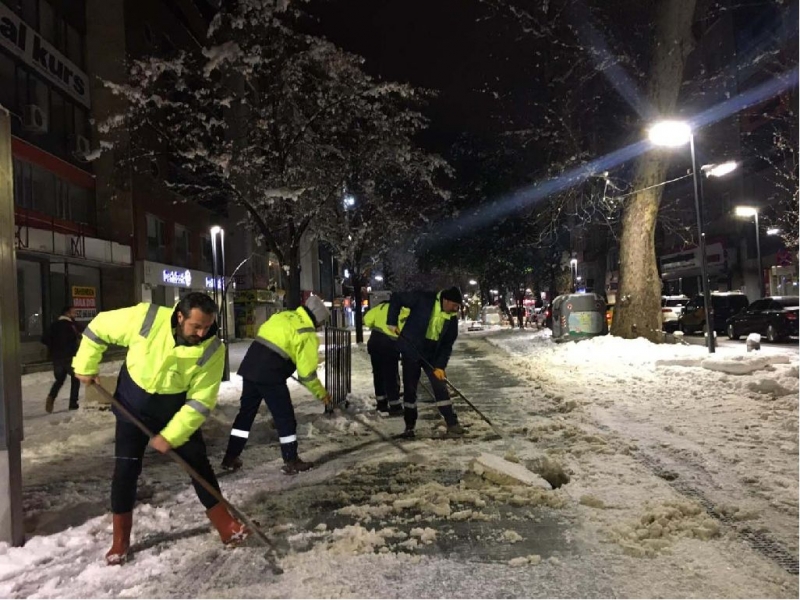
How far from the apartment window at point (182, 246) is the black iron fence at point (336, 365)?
2236 centimetres

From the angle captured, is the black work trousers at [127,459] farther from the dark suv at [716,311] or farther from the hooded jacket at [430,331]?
the dark suv at [716,311]

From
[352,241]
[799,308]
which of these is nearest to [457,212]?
[352,241]

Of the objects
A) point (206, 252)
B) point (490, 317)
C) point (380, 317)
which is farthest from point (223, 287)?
point (490, 317)

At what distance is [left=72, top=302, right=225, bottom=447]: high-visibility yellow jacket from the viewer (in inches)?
155

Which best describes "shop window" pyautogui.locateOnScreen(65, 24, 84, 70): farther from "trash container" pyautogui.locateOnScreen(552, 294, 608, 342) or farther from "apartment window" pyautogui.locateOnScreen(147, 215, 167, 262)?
"trash container" pyautogui.locateOnScreen(552, 294, 608, 342)

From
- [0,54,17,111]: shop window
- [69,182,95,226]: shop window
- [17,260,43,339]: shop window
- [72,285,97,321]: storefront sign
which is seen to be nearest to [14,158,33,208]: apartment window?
[0,54,17,111]: shop window

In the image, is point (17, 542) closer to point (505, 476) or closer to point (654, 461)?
point (505, 476)

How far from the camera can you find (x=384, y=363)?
908 cm

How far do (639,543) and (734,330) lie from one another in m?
21.1

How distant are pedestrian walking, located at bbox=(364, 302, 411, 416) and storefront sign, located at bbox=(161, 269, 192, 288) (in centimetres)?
2061

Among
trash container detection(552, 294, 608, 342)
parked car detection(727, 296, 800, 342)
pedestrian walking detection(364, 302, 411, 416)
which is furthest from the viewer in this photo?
trash container detection(552, 294, 608, 342)

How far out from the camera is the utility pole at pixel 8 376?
406 cm

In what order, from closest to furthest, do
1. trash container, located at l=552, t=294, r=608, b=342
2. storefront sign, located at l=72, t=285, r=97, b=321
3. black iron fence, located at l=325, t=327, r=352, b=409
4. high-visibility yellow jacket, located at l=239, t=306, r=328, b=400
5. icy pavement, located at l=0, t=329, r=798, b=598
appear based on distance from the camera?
1. icy pavement, located at l=0, t=329, r=798, b=598
2. high-visibility yellow jacket, located at l=239, t=306, r=328, b=400
3. black iron fence, located at l=325, t=327, r=352, b=409
4. trash container, located at l=552, t=294, r=608, b=342
5. storefront sign, located at l=72, t=285, r=97, b=321

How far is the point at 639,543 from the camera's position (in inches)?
160
